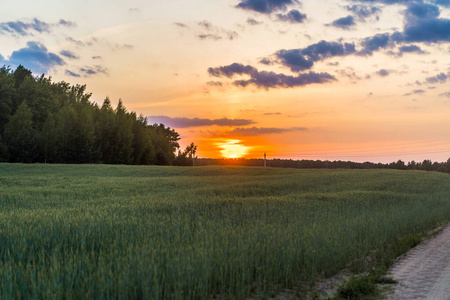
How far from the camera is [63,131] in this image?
61.5 meters

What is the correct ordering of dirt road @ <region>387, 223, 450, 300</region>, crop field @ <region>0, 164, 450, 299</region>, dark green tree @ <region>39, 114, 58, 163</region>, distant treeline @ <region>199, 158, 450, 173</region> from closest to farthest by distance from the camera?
1. crop field @ <region>0, 164, 450, 299</region>
2. dirt road @ <region>387, 223, 450, 300</region>
3. dark green tree @ <region>39, 114, 58, 163</region>
4. distant treeline @ <region>199, 158, 450, 173</region>

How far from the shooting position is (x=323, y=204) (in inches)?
727

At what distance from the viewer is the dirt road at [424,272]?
6664mm

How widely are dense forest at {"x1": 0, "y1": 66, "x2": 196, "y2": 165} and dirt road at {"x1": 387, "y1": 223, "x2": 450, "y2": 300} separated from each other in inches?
2323

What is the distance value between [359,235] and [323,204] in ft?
25.1

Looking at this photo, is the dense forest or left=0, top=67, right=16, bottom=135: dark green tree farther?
left=0, top=67, right=16, bottom=135: dark green tree

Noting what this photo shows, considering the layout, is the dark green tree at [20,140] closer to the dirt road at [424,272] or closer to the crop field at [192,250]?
the crop field at [192,250]

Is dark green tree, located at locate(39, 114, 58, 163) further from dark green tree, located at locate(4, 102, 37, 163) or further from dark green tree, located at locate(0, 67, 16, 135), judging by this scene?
dark green tree, located at locate(0, 67, 16, 135)

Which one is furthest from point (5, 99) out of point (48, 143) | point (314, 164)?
point (314, 164)

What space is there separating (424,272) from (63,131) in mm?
61941

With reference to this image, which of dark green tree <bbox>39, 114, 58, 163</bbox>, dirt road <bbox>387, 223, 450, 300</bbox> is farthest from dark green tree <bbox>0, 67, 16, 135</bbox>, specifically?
dirt road <bbox>387, 223, 450, 300</bbox>

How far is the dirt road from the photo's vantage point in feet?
21.9

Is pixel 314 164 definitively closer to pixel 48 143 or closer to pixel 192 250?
pixel 48 143

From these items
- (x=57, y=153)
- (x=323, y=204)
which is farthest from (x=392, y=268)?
(x=57, y=153)
